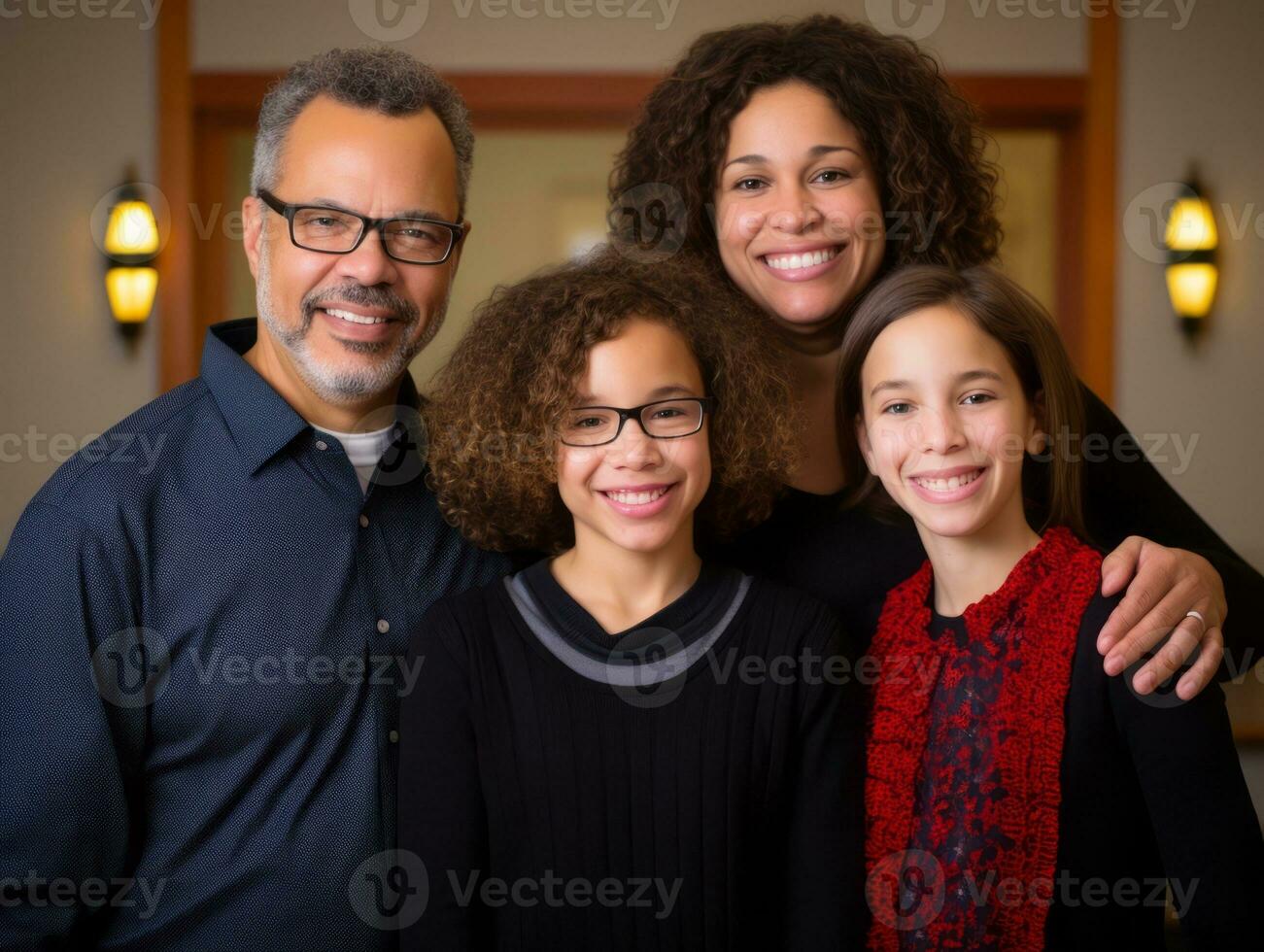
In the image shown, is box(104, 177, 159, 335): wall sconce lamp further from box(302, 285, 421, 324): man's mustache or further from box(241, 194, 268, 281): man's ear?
box(302, 285, 421, 324): man's mustache

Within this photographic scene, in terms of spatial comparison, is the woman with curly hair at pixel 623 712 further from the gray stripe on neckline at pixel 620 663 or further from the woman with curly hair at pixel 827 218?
the woman with curly hair at pixel 827 218

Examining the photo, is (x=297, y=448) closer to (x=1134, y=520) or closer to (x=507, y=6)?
(x=1134, y=520)

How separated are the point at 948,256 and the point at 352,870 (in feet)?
4.58

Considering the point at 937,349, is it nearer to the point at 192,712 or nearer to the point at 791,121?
the point at 791,121

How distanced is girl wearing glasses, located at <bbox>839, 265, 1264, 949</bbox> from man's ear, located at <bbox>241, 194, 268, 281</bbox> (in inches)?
36.9

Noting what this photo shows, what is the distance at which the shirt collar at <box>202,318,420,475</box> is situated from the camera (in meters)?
1.79

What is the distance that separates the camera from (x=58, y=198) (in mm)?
4387

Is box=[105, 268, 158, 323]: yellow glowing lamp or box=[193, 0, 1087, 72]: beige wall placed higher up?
box=[193, 0, 1087, 72]: beige wall

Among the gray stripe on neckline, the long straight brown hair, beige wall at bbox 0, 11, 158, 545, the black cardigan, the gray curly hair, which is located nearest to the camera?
the black cardigan

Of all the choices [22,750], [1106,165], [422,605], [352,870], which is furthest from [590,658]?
[1106,165]

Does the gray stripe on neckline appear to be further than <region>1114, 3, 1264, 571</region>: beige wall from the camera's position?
No

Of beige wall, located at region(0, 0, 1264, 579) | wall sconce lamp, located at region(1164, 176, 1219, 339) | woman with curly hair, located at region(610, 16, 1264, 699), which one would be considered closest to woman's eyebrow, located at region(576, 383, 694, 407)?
woman with curly hair, located at region(610, 16, 1264, 699)

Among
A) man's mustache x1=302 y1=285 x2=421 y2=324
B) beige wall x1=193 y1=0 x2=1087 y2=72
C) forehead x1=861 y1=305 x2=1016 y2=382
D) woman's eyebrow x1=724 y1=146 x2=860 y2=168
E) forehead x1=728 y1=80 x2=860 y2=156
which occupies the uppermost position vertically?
beige wall x1=193 y1=0 x2=1087 y2=72

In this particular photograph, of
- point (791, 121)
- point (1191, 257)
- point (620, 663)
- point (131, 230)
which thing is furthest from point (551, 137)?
point (620, 663)
